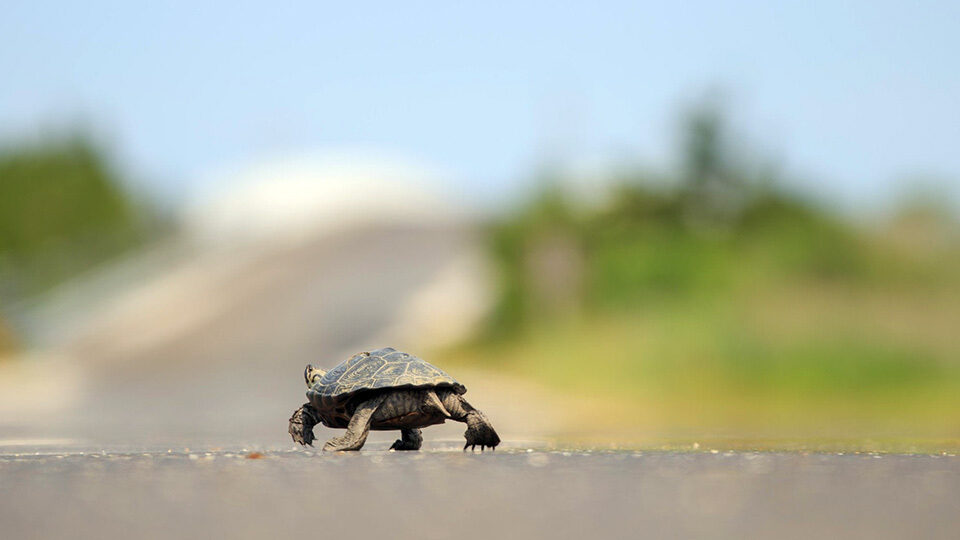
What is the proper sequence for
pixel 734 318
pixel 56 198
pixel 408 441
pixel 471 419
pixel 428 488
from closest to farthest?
pixel 428 488, pixel 471 419, pixel 408 441, pixel 734 318, pixel 56 198

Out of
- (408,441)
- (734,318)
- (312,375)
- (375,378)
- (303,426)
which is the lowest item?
(734,318)

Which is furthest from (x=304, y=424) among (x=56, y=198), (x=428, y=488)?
(x=56, y=198)

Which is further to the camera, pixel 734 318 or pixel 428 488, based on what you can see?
pixel 734 318

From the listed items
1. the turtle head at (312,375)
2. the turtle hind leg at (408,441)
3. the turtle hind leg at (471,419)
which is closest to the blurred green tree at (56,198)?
the turtle head at (312,375)

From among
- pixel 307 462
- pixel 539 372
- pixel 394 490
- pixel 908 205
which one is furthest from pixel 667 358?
pixel 394 490

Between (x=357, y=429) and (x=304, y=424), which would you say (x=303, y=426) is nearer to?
(x=304, y=424)

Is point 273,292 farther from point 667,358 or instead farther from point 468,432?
point 468,432

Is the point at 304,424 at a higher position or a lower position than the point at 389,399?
lower
